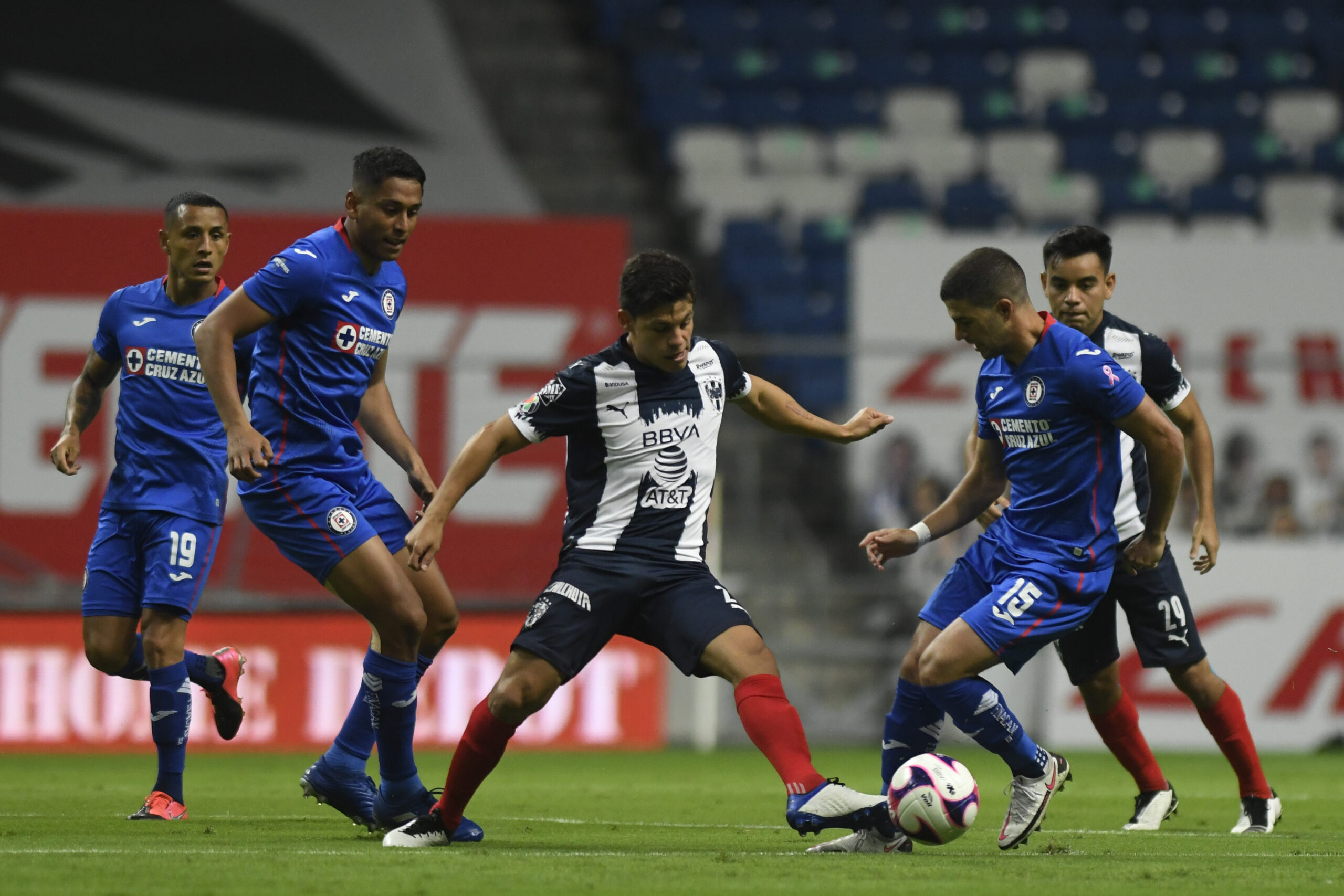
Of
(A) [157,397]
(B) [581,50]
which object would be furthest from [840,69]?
(A) [157,397]

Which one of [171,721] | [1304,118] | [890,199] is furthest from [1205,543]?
[1304,118]

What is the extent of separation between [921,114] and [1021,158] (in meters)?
1.07

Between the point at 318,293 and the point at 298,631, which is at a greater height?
the point at 318,293

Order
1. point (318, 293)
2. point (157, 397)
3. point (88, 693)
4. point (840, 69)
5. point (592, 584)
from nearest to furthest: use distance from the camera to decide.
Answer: point (592, 584) → point (318, 293) → point (157, 397) → point (88, 693) → point (840, 69)

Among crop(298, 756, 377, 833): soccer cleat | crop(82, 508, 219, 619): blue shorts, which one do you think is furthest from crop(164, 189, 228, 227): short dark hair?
crop(298, 756, 377, 833): soccer cleat

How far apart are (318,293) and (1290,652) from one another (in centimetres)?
830

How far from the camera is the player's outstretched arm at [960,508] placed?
630 cm

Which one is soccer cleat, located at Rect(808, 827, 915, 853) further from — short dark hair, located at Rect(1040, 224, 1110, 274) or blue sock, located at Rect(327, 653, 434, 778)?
short dark hair, located at Rect(1040, 224, 1110, 274)

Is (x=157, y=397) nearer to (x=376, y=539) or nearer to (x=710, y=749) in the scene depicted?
(x=376, y=539)

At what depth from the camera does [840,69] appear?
1752cm

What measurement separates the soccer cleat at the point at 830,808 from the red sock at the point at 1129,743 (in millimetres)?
1970

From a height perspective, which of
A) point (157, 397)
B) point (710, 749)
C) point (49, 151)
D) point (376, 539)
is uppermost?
point (49, 151)

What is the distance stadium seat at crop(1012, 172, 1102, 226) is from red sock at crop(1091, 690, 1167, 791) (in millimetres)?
9789

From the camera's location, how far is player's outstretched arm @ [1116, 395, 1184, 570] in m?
5.89
